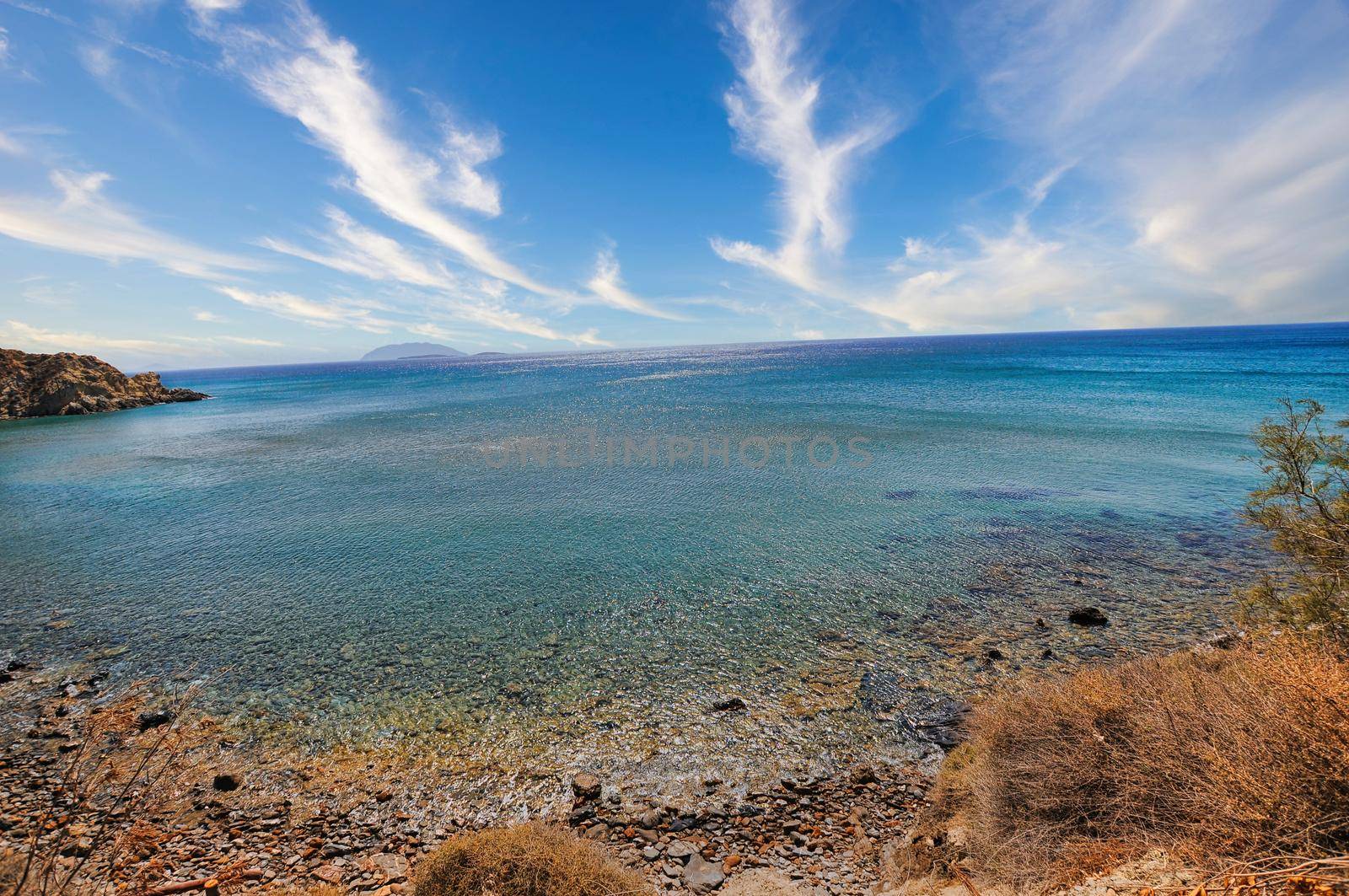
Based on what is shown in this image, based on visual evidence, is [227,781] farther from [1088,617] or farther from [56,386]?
[56,386]

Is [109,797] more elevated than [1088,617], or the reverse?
[1088,617]

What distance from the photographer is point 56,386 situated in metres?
66.4

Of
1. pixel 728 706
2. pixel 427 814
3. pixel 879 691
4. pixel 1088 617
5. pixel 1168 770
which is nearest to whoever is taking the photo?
pixel 1168 770

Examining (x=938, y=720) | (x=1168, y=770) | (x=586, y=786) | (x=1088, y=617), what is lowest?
(x=586, y=786)

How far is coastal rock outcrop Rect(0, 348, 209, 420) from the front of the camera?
6462 cm

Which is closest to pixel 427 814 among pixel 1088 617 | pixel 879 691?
pixel 879 691

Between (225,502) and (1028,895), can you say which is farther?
(225,502)

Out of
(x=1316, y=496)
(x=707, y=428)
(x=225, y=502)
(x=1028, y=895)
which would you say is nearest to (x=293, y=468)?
(x=225, y=502)

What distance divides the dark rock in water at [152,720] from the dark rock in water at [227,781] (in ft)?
7.87

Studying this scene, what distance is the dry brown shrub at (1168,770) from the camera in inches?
159

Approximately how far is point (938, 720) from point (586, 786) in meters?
6.11

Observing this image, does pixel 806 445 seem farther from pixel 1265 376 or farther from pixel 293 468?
pixel 1265 376

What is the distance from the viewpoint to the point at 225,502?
78.6 feet

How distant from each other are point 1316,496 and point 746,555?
11794mm
